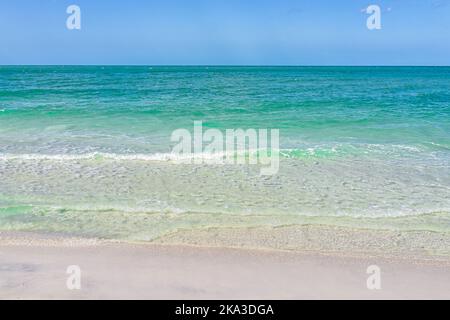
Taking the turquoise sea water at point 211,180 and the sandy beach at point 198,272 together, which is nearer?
the sandy beach at point 198,272

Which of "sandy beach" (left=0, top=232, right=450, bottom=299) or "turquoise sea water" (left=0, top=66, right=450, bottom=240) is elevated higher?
"turquoise sea water" (left=0, top=66, right=450, bottom=240)

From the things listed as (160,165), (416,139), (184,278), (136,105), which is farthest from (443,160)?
(136,105)

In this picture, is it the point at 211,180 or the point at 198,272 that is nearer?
the point at 198,272

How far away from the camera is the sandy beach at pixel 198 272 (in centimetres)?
455

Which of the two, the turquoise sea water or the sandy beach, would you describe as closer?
the sandy beach

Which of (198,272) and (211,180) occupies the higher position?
(211,180)

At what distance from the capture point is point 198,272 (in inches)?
198

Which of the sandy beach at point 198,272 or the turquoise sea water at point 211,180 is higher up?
the turquoise sea water at point 211,180

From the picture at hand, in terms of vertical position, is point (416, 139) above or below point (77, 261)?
above

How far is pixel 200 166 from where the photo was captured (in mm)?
10430

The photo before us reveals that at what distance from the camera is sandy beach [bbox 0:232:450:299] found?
14.9 ft
